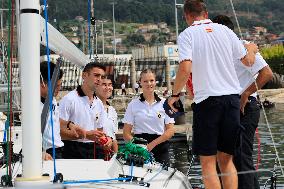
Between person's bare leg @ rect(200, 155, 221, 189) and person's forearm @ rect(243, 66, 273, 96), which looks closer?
person's bare leg @ rect(200, 155, 221, 189)

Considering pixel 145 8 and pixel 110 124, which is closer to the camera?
pixel 110 124

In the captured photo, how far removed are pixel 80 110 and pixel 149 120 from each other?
1.53 m

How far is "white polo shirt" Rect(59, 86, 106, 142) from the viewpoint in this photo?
8.12m

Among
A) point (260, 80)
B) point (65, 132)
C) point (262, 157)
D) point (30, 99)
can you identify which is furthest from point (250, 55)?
point (262, 157)

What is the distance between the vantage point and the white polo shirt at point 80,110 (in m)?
→ 8.12

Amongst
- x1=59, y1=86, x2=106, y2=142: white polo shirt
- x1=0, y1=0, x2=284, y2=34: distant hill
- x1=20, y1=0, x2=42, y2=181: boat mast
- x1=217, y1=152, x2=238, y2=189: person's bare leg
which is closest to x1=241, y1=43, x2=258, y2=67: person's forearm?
x1=217, y1=152, x2=238, y2=189: person's bare leg

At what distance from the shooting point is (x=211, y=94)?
6270 mm

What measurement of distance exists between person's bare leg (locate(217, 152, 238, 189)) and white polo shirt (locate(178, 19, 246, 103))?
580 mm

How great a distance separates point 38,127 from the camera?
4.88 m

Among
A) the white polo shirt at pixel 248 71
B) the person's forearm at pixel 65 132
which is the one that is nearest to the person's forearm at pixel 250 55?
the white polo shirt at pixel 248 71

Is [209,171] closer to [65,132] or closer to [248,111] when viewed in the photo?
[248,111]

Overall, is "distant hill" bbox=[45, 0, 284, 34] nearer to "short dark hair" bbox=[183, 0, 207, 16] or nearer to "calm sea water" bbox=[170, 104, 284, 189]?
"short dark hair" bbox=[183, 0, 207, 16]

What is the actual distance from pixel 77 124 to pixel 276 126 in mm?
28474

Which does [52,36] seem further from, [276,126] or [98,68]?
[276,126]
